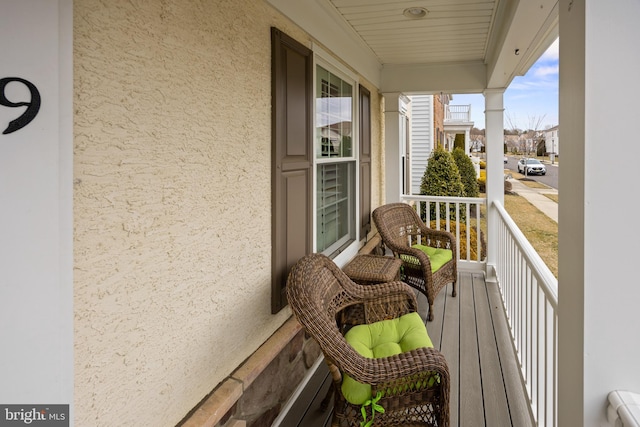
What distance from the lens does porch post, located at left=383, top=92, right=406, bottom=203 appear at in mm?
5176

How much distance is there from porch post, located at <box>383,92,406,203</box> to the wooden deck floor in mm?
1669

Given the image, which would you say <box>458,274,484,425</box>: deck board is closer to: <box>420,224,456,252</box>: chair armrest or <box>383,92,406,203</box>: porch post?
<box>420,224,456,252</box>: chair armrest

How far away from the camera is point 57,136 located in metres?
0.99

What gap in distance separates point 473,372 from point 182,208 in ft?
7.88

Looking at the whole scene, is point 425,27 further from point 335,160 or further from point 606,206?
point 606,206

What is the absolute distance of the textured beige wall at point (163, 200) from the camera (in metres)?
1.11

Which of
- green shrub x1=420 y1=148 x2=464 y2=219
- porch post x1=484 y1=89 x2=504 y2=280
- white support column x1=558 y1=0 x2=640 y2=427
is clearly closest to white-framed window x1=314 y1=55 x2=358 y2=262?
porch post x1=484 y1=89 x2=504 y2=280

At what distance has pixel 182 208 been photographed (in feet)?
4.89

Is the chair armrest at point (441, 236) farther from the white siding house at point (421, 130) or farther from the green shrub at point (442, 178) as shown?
the white siding house at point (421, 130)

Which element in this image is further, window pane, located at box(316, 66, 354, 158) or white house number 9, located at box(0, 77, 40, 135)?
window pane, located at box(316, 66, 354, 158)

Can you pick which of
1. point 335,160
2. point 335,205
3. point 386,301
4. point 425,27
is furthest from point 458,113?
point 386,301

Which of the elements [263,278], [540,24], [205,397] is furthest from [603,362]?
[540,24]

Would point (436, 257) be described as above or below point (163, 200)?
below

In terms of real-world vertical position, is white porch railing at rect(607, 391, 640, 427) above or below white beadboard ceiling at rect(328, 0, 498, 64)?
below
